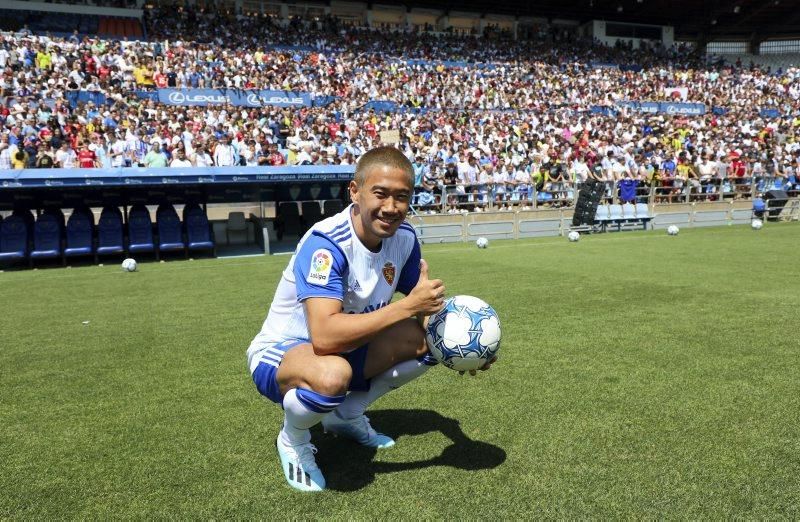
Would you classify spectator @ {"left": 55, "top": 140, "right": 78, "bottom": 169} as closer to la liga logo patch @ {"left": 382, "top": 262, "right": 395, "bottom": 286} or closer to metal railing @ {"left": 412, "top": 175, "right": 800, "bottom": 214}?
metal railing @ {"left": 412, "top": 175, "right": 800, "bottom": 214}

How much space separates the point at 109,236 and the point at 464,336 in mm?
12638

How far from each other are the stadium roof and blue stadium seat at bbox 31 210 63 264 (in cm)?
3462

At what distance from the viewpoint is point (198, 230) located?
14.1 m

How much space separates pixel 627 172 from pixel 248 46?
798 inches

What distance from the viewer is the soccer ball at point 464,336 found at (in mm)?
2990

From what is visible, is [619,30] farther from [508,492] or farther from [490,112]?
[508,492]

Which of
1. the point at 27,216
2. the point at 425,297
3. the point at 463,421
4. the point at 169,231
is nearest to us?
the point at 425,297

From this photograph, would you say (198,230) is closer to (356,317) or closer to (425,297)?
(356,317)

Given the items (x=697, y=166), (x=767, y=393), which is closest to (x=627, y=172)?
(x=697, y=166)

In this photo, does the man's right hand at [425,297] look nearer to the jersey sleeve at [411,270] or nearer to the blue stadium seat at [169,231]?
the jersey sleeve at [411,270]

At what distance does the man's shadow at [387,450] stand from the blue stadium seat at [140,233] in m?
11.2

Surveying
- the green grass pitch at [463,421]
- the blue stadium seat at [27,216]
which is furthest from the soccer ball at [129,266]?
the green grass pitch at [463,421]

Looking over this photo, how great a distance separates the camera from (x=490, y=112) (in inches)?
1109

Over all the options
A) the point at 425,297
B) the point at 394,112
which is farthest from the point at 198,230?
the point at 394,112
